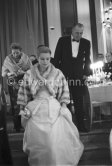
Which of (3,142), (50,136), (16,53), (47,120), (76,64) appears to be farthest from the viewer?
(16,53)

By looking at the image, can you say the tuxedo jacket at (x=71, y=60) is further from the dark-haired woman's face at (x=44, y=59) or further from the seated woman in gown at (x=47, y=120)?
the dark-haired woman's face at (x=44, y=59)

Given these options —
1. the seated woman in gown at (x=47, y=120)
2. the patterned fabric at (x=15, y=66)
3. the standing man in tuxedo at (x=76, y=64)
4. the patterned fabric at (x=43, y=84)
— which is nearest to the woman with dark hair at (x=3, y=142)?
the seated woman in gown at (x=47, y=120)

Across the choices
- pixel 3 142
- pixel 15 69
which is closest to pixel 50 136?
pixel 3 142

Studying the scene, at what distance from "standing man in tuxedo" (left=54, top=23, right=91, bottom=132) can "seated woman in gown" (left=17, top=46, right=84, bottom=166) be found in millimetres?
639

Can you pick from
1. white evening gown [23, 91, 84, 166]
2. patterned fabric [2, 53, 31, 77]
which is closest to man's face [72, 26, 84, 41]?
patterned fabric [2, 53, 31, 77]

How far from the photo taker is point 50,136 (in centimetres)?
344

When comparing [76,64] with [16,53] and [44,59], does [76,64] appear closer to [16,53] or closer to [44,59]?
[44,59]

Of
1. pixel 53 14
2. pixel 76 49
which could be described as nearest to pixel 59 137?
pixel 76 49

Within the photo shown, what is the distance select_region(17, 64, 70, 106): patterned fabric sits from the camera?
3844 mm

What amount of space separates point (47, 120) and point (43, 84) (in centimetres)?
51

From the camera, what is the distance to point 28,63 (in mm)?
5027

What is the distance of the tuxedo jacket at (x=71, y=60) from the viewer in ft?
15.0

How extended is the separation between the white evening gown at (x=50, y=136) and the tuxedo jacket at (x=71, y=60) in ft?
2.94

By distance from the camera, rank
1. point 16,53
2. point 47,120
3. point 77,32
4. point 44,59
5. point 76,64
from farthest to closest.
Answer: point 16,53 < point 76,64 < point 77,32 < point 44,59 < point 47,120
